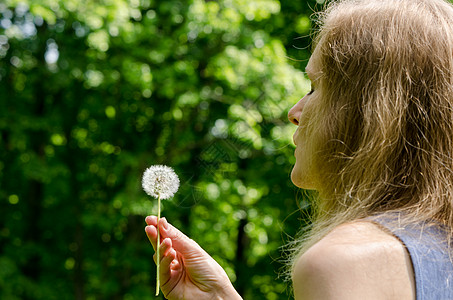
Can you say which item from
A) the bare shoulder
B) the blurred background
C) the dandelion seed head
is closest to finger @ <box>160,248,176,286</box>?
the dandelion seed head

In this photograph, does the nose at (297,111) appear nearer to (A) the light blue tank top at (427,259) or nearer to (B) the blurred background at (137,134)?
(A) the light blue tank top at (427,259)

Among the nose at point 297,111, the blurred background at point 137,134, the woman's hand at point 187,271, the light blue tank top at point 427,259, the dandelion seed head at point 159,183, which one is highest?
the nose at point 297,111

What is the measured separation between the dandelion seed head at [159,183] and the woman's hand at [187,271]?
147mm

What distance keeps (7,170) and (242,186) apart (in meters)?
4.00

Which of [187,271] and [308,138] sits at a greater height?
[308,138]

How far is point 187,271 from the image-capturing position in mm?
1438

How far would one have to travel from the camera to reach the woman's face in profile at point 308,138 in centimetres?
105

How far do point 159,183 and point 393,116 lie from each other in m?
0.80

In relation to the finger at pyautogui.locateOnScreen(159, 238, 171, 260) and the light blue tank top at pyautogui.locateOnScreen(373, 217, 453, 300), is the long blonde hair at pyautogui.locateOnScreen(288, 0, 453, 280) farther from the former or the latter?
the finger at pyautogui.locateOnScreen(159, 238, 171, 260)

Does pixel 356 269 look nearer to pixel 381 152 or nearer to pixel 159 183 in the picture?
pixel 381 152

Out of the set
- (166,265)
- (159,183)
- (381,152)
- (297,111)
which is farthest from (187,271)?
(381,152)

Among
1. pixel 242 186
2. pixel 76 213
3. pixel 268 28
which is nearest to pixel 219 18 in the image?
pixel 268 28

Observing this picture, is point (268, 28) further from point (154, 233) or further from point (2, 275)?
point (154, 233)

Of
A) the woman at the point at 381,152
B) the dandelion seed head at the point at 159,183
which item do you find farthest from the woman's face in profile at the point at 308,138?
the dandelion seed head at the point at 159,183
